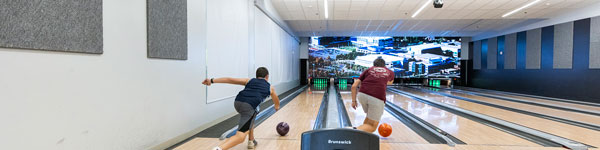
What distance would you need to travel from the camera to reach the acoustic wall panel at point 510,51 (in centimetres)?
1016

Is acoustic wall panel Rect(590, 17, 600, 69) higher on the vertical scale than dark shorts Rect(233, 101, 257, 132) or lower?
higher

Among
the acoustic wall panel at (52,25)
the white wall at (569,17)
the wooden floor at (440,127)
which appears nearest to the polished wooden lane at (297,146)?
the wooden floor at (440,127)

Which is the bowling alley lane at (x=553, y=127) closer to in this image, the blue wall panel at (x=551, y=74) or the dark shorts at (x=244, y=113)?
the dark shorts at (x=244, y=113)

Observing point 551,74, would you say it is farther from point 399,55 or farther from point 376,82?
point 376,82

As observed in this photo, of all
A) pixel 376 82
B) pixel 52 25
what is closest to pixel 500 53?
pixel 376 82

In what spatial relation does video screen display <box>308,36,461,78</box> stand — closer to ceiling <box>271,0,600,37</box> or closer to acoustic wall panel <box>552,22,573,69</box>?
ceiling <box>271,0,600,37</box>

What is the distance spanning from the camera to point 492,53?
11641 millimetres

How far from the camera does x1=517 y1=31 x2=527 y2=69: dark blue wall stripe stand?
966cm

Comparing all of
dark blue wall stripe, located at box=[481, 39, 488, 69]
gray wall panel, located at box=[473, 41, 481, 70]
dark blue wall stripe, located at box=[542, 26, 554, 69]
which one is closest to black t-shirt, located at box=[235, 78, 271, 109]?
dark blue wall stripe, located at box=[542, 26, 554, 69]

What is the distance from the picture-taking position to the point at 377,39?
13.8 meters

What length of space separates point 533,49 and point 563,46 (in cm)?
124

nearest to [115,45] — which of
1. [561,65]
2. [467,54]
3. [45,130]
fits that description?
[45,130]

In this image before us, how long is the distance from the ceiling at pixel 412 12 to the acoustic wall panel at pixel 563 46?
47 cm

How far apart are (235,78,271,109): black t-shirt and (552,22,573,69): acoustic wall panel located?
29.9ft
